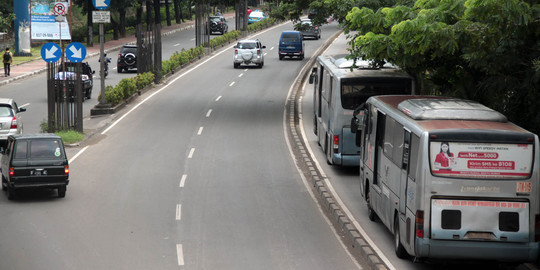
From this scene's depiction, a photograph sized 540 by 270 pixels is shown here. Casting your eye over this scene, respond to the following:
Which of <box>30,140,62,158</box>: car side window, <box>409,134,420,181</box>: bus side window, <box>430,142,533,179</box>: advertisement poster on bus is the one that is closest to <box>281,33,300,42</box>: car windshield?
<box>30,140,62,158</box>: car side window

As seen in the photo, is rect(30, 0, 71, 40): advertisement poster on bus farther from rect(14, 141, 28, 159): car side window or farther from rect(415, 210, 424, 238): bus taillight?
rect(415, 210, 424, 238): bus taillight

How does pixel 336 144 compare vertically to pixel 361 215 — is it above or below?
above

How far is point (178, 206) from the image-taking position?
→ 1975 cm

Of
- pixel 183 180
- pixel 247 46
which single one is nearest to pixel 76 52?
pixel 183 180

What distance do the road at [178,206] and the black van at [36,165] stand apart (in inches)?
21.3

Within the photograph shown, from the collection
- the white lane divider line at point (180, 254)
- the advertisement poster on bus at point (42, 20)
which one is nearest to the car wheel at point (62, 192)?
the white lane divider line at point (180, 254)

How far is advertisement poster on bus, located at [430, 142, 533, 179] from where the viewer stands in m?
12.9

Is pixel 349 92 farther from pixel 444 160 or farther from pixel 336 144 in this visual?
pixel 444 160

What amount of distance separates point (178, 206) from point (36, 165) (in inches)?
150

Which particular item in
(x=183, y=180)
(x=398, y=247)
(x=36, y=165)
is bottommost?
(x=183, y=180)

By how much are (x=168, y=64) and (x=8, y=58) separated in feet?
33.7

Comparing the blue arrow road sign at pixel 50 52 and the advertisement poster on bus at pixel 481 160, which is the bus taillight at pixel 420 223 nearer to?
the advertisement poster on bus at pixel 481 160

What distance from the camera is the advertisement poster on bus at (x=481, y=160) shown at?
12.9 m

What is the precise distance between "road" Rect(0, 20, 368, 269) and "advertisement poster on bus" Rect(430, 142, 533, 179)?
9.72 feet
